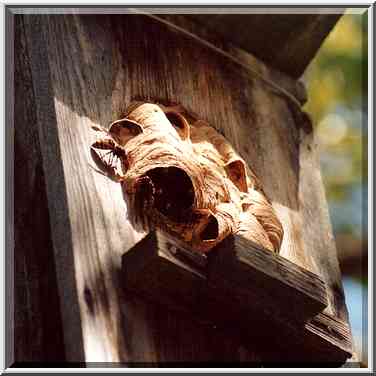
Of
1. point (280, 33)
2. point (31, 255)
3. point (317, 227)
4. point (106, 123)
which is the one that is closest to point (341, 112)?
point (280, 33)

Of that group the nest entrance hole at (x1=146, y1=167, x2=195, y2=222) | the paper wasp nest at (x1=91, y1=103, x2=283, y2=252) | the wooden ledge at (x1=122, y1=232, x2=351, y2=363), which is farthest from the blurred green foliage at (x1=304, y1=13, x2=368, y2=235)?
the wooden ledge at (x1=122, y1=232, x2=351, y2=363)

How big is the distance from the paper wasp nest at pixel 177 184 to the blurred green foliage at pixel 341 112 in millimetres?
3863

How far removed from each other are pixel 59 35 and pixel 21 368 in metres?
1.03

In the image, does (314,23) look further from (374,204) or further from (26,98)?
(26,98)

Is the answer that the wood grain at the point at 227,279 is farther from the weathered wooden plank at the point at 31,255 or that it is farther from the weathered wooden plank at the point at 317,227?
the weathered wooden plank at the point at 317,227

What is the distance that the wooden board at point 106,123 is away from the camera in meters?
2.53

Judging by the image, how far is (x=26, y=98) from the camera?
301cm

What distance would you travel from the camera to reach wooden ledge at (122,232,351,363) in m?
2.53

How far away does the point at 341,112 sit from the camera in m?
7.29

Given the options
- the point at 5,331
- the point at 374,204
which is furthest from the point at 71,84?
the point at 374,204

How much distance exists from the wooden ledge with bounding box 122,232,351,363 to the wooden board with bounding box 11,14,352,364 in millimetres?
42

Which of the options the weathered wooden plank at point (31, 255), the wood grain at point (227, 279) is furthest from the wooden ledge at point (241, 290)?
the weathered wooden plank at point (31, 255)

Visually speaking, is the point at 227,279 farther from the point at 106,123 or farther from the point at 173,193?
the point at 106,123

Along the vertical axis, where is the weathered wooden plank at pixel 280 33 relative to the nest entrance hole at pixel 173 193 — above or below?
above
